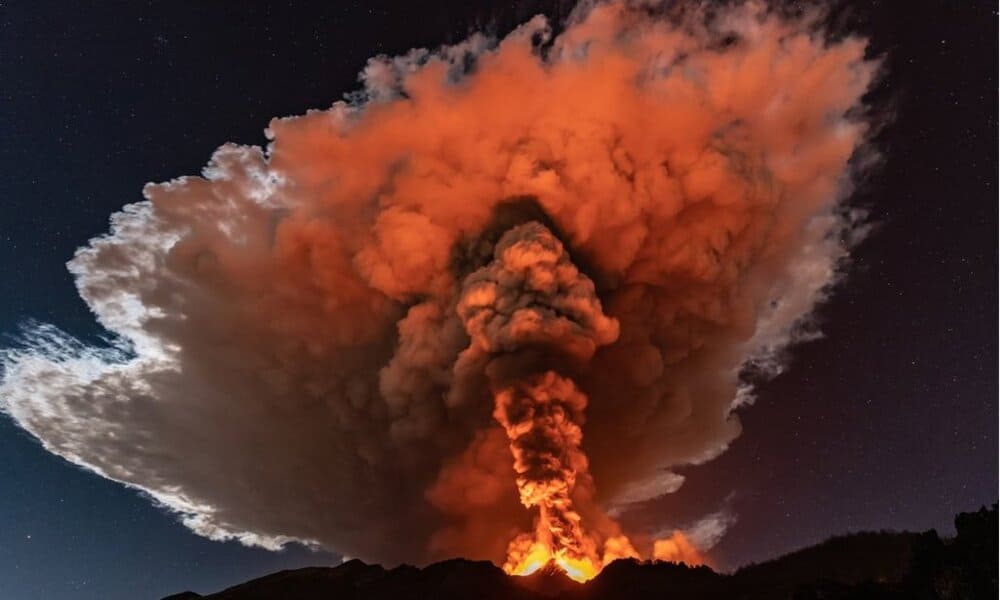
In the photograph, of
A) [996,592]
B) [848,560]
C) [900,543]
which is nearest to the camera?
[996,592]

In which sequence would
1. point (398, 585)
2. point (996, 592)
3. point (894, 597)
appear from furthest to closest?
point (398, 585)
point (894, 597)
point (996, 592)

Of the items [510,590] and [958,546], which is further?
[510,590]

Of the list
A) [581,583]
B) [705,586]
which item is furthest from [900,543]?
[581,583]

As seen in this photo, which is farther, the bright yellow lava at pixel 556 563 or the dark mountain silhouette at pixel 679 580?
the bright yellow lava at pixel 556 563

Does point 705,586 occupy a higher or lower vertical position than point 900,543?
lower

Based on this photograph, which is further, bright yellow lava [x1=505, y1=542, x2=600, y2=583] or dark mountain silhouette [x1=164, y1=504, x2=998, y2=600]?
bright yellow lava [x1=505, y1=542, x2=600, y2=583]

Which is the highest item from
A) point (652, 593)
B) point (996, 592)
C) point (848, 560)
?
point (848, 560)

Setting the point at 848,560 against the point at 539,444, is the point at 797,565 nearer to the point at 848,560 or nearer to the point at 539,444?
the point at 848,560

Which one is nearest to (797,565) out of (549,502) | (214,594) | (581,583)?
(581,583)
